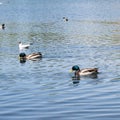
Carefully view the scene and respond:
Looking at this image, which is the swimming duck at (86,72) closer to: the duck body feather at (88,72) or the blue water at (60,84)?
the duck body feather at (88,72)

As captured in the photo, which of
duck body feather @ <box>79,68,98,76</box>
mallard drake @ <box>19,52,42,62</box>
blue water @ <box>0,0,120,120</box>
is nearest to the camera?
blue water @ <box>0,0,120,120</box>

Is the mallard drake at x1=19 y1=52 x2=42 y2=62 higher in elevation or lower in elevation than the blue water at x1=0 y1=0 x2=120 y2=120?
higher

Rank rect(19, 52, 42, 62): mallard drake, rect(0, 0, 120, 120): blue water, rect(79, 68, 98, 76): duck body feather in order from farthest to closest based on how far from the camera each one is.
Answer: rect(19, 52, 42, 62): mallard drake → rect(79, 68, 98, 76): duck body feather → rect(0, 0, 120, 120): blue water

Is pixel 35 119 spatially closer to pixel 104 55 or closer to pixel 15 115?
pixel 15 115

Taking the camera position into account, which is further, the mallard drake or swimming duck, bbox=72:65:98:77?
the mallard drake

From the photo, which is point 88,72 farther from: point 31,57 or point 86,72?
point 31,57

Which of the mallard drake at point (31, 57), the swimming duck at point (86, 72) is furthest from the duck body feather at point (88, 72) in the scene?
the mallard drake at point (31, 57)

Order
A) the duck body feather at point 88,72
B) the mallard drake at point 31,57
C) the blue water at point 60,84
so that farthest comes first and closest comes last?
the mallard drake at point 31,57 < the duck body feather at point 88,72 < the blue water at point 60,84

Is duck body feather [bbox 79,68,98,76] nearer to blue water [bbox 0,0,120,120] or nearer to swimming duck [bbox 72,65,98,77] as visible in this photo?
swimming duck [bbox 72,65,98,77]

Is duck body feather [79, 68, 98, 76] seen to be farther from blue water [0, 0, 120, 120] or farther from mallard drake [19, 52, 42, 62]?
mallard drake [19, 52, 42, 62]

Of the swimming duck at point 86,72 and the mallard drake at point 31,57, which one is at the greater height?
the mallard drake at point 31,57

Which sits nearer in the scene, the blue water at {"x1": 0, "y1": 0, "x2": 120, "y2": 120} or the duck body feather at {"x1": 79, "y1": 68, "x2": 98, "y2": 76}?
the blue water at {"x1": 0, "y1": 0, "x2": 120, "y2": 120}

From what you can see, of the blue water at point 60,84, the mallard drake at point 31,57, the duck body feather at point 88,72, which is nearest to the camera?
the blue water at point 60,84

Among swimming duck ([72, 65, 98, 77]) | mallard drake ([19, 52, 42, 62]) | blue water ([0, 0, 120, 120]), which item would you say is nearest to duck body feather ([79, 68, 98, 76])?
swimming duck ([72, 65, 98, 77])
